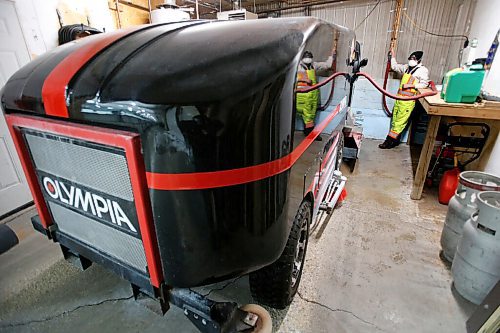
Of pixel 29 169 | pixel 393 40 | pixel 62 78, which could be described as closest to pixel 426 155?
pixel 62 78

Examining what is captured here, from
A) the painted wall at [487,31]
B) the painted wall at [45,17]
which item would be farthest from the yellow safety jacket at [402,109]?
the painted wall at [45,17]

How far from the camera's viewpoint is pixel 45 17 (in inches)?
117

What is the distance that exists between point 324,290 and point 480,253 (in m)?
1.02

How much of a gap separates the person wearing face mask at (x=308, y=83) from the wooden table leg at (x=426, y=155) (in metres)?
1.80

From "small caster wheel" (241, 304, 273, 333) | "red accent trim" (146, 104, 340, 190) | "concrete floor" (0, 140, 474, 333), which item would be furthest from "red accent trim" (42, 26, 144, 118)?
"small caster wheel" (241, 304, 273, 333)

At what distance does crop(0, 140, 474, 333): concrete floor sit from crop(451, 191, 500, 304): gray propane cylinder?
0.42 feet

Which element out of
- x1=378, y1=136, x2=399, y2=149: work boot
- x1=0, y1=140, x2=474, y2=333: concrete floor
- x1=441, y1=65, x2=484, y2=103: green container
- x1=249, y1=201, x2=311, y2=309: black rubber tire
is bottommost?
x1=378, y1=136, x2=399, y2=149: work boot

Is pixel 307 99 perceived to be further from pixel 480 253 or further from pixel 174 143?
pixel 480 253

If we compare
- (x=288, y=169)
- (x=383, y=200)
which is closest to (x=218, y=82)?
(x=288, y=169)

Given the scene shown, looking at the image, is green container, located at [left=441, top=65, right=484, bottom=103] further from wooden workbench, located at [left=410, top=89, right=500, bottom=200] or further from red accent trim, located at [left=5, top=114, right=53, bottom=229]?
red accent trim, located at [left=5, top=114, right=53, bottom=229]

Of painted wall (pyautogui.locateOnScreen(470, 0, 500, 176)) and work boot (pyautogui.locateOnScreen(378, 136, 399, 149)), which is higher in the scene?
painted wall (pyautogui.locateOnScreen(470, 0, 500, 176))

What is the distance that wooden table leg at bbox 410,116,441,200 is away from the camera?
8.75 feet

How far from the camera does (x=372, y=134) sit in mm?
5457

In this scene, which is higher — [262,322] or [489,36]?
[489,36]
